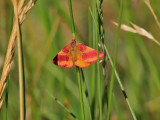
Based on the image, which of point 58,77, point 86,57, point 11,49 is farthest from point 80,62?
point 58,77

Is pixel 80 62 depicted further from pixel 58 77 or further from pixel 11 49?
pixel 58 77

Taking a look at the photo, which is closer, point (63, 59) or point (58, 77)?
point (63, 59)

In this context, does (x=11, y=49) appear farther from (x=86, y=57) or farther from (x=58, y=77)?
(x=58, y=77)

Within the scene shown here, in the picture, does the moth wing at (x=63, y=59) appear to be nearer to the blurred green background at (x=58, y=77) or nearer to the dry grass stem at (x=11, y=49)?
the dry grass stem at (x=11, y=49)

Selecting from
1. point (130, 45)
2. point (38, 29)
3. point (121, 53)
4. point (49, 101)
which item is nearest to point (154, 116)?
point (130, 45)

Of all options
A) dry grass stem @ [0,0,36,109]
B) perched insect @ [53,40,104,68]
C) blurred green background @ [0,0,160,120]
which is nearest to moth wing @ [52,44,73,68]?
perched insect @ [53,40,104,68]

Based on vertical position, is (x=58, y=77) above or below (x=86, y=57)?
below

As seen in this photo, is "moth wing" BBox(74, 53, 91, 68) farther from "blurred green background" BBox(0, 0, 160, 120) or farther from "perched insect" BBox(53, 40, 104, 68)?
"blurred green background" BBox(0, 0, 160, 120)

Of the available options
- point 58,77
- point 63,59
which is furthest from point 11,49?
point 58,77
